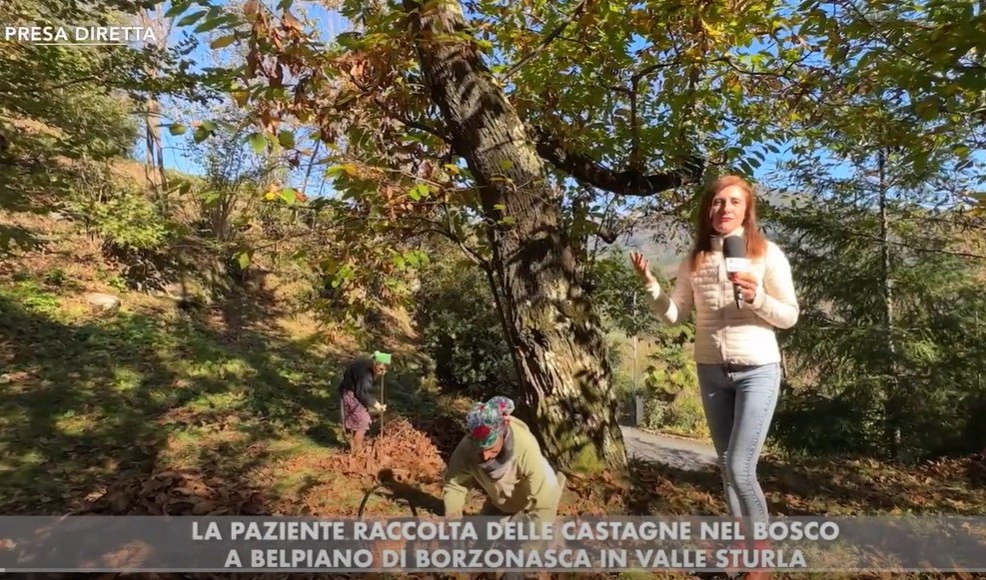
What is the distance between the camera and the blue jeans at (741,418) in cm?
230

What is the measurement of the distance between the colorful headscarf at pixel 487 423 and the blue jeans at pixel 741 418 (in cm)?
Result: 94

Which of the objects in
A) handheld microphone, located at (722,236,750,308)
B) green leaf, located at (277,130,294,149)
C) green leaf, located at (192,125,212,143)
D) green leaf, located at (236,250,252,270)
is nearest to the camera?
green leaf, located at (192,125,212,143)

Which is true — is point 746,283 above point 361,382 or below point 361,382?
above

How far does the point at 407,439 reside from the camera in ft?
15.1

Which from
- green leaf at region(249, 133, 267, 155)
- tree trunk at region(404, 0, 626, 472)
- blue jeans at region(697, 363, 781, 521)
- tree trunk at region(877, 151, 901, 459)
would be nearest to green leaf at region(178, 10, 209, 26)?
green leaf at region(249, 133, 267, 155)

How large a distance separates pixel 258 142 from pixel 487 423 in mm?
1518

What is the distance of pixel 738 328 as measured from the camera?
7.63 feet

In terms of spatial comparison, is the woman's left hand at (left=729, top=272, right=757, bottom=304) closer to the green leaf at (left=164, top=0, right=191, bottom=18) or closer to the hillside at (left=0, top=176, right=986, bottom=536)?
the hillside at (left=0, top=176, right=986, bottom=536)

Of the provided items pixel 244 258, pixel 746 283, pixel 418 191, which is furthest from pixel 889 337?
pixel 244 258

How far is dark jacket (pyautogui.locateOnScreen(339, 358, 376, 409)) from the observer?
508 cm

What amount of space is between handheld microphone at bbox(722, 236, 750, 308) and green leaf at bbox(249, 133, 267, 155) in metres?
1.84

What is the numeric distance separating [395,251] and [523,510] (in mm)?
1727

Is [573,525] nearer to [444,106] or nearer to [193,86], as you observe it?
[444,106]

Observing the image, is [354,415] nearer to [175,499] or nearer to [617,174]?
[175,499]
